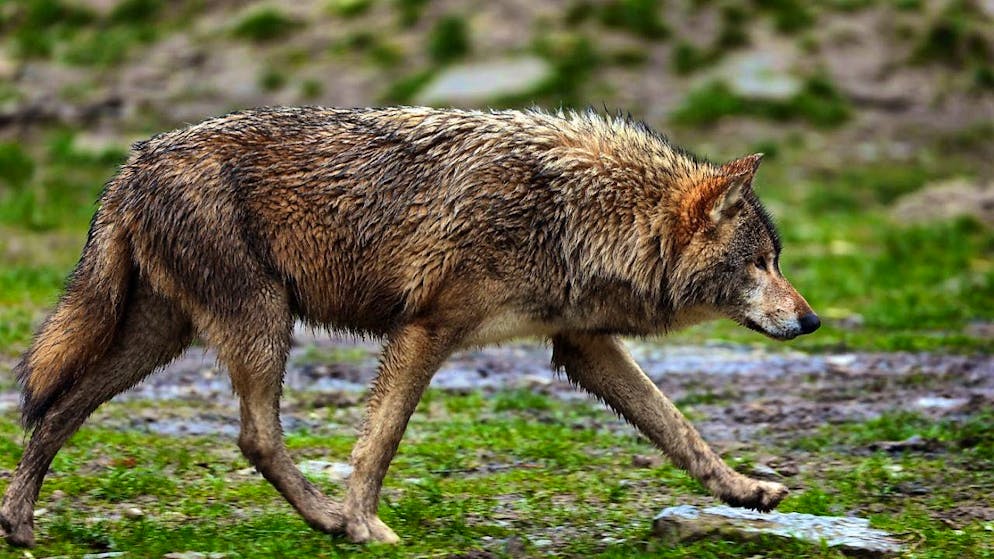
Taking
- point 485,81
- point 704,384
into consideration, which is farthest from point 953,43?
point 704,384

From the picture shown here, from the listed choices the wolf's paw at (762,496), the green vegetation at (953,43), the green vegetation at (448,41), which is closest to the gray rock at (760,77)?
the green vegetation at (953,43)

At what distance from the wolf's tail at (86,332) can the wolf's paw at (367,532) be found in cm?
122

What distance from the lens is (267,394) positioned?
6.28 m

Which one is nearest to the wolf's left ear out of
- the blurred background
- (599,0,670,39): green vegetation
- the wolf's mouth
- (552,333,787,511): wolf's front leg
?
the wolf's mouth

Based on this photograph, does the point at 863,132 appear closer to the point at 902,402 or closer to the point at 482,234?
the point at 902,402

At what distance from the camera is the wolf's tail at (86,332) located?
6336 mm

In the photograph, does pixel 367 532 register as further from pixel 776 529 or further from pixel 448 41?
pixel 448 41

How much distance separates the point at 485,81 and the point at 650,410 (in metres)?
10.4

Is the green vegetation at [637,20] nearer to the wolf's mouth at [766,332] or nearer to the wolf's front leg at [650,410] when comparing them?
the wolf's front leg at [650,410]

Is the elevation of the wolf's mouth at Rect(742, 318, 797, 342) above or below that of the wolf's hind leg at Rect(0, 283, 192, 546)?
above

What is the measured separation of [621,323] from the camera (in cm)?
675

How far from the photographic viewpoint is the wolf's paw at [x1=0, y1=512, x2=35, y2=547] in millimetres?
6105

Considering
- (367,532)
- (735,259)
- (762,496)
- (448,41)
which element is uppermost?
(448,41)

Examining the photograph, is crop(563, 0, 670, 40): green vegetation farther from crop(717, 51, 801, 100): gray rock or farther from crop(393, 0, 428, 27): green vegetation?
crop(393, 0, 428, 27): green vegetation
